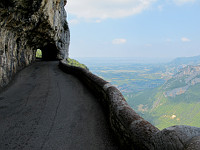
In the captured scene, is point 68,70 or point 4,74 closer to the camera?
point 4,74

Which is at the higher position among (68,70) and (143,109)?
(68,70)

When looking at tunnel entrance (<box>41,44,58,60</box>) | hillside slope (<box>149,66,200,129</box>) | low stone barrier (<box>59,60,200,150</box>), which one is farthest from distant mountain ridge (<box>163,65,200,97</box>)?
low stone barrier (<box>59,60,200,150</box>)

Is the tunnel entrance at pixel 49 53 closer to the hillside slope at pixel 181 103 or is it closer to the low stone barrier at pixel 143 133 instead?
the low stone barrier at pixel 143 133

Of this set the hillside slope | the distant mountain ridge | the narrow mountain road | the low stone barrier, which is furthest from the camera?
the distant mountain ridge

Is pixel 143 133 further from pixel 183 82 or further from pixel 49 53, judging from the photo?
pixel 183 82

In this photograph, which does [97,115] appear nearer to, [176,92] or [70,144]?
[70,144]

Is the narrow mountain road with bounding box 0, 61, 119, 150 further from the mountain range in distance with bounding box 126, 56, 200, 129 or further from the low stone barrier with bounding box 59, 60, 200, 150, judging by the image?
the mountain range in distance with bounding box 126, 56, 200, 129

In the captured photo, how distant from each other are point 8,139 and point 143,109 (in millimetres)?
135401

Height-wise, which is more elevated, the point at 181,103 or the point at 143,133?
the point at 143,133

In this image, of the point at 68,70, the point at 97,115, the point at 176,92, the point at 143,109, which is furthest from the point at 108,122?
the point at 176,92

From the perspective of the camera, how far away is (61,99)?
7930 mm

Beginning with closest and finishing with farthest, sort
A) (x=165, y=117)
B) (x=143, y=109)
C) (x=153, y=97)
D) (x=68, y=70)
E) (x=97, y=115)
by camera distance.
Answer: (x=97, y=115)
(x=68, y=70)
(x=165, y=117)
(x=143, y=109)
(x=153, y=97)

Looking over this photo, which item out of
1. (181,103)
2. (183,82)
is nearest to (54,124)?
(181,103)

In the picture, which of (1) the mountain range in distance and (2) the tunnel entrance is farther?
(1) the mountain range in distance
